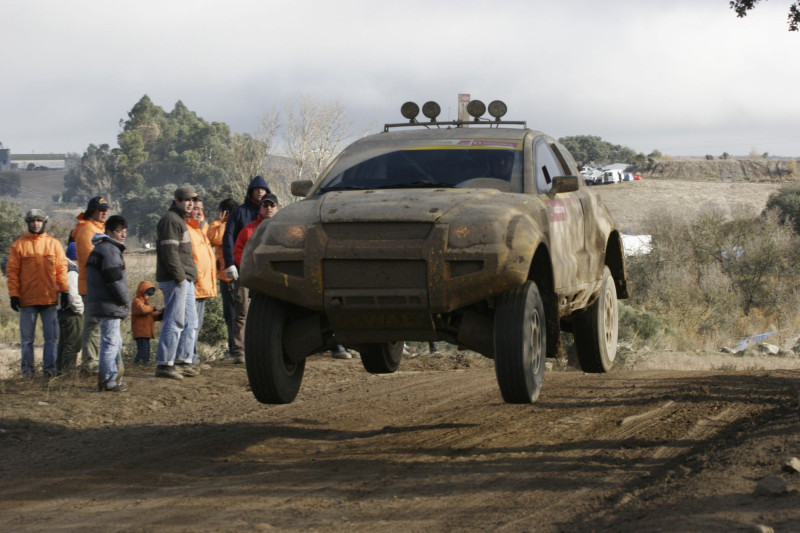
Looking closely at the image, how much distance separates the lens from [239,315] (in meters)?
11.4

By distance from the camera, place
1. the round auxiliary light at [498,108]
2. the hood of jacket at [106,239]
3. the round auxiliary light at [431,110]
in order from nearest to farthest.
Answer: the round auxiliary light at [498,108]
the round auxiliary light at [431,110]
the hood of jacket at [106,239]

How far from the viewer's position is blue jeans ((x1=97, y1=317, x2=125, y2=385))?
9305 millimetres

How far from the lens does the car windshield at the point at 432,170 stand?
6871 mm

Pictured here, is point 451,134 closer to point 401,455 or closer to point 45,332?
point 401,455

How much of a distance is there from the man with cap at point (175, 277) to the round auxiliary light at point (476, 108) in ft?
11.1

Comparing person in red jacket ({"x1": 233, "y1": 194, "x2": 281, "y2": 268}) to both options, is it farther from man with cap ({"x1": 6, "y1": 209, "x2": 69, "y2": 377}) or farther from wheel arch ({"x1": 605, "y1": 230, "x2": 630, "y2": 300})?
wheel arch ({"x1": 605, "y1": 230, "x2": 630, "y2": 300})

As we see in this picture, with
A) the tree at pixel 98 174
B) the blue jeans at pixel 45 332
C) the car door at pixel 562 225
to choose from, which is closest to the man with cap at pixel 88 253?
the blue jeans at pixel 45 332

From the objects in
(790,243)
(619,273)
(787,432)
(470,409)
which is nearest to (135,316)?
(470,409)

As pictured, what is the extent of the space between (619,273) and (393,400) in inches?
106

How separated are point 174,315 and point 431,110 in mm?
3681

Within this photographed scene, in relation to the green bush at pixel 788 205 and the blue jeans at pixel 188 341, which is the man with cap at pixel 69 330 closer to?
the blue jeans at pixel 188 341

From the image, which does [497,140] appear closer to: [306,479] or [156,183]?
A: [306,479]

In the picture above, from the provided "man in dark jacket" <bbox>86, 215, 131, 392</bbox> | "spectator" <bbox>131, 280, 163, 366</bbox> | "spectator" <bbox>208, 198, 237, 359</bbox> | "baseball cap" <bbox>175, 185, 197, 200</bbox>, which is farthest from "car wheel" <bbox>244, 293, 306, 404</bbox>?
"spectator" <bbox>131, 280, 163, 366</bbox>

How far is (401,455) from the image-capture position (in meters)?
6.52
